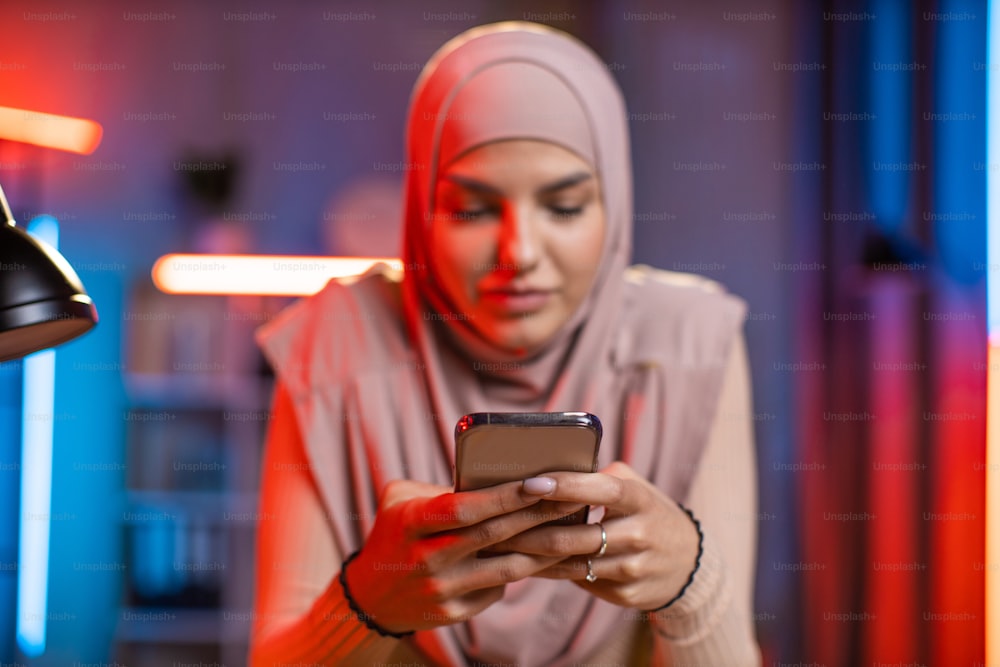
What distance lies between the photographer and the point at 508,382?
48.4 inches

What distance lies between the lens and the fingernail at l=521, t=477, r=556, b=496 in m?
0.83

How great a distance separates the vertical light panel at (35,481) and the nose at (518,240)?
2.51m

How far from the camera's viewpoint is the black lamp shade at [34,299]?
2.60 feet

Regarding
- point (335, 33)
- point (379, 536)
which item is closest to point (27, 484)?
point (335, 33)

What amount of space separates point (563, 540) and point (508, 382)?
0.35 m

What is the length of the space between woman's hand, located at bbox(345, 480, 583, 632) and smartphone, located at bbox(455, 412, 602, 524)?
17mm

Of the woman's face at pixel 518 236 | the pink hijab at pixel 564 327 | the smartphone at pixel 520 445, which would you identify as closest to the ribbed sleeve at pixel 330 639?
the pink hijab at pixel 564 327

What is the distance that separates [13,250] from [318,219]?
109 inches

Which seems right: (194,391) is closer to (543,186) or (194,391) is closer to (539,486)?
(543,186)

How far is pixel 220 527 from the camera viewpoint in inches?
123

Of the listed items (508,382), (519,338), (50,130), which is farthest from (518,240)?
(50,130)

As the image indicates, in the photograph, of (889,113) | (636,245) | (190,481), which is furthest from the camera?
(190,481)

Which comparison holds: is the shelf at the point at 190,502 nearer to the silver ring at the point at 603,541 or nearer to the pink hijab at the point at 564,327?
the pink hijab at the point at 564,327

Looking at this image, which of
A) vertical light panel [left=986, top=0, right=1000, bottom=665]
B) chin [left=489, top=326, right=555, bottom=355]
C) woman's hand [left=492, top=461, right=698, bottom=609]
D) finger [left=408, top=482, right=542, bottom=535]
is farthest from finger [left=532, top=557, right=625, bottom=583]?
vertical light panel [left=986, top=0, right=1000, bottom=665]
